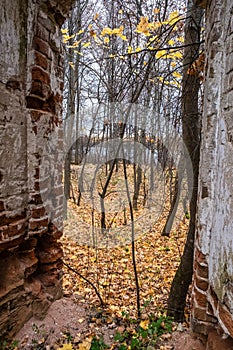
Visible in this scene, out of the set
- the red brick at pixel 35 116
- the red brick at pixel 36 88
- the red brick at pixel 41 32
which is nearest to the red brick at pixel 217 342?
the red brick at pixel 35 116

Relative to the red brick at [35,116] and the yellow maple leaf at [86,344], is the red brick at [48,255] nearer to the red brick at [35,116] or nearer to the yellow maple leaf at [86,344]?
the yellow maple leaf at [86,344]

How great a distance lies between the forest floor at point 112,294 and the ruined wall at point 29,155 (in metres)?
0.26

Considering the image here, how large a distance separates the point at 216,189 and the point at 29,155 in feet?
4.69

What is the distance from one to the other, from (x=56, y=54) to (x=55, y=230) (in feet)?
5.34

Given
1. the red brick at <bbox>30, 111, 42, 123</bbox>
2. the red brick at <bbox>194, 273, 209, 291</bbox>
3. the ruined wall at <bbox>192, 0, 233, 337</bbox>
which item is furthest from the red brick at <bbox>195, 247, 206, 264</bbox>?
the red brick at <bbox>30, 111, 42, 123</bbox>

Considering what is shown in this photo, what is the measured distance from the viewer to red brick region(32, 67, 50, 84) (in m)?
1.98

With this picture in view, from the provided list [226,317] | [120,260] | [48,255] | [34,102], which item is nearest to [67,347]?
[48,255]

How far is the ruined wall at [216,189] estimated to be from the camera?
1.22 meters

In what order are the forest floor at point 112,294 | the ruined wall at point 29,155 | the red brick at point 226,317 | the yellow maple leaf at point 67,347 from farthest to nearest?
the forest floor at point 112,294, the yellow maple leaf at point 67,347, the ruined wall at point 29,155, the red brick at point 226,317

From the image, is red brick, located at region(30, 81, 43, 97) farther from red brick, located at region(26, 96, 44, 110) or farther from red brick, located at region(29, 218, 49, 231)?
red brick, located at region(29, 218, 49, 231)

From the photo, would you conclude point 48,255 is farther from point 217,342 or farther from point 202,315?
point 217,342

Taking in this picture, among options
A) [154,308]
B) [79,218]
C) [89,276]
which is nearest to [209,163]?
[154,308]

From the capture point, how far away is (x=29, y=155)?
2029 mm

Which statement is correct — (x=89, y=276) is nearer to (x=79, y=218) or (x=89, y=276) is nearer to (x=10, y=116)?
(x=79, y=218)
